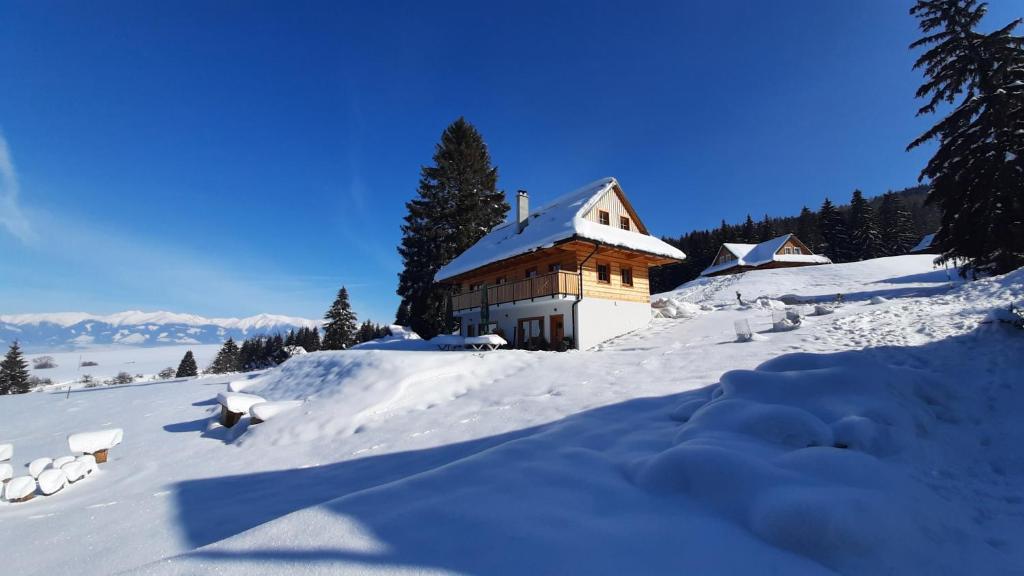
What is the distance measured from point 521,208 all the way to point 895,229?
55381 millimetres

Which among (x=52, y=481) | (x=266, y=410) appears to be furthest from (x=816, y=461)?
(x=52, y=481)

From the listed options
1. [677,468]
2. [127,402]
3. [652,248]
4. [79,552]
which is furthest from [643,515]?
[127,402]

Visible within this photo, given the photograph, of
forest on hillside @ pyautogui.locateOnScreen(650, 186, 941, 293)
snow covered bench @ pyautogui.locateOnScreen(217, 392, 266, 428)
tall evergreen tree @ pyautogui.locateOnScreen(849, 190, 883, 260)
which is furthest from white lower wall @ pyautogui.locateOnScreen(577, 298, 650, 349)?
tall evergreen tree @ pyautogui.locateOnScreen(849, 190, 883, 260)

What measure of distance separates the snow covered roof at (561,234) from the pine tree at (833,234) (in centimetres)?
4697

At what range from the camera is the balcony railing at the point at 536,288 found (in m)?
17.4

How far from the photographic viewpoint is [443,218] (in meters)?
32.4

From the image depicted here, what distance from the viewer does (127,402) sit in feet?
50.8

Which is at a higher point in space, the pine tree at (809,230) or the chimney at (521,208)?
the pine tree at (809,230)

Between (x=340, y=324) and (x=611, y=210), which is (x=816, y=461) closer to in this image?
(x=611, y=210)

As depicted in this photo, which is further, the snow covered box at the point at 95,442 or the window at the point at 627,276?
the window at the point at 627,276

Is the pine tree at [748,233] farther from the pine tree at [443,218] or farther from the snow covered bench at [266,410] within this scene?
the snow covered bench at [266,410]

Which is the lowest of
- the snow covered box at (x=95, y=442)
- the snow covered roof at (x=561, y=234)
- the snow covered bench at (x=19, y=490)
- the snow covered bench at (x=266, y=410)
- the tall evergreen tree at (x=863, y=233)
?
the snow covered bench at (x=19, y=490)

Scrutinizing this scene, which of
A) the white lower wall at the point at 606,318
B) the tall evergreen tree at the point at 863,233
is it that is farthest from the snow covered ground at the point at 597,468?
the tall evergreen tree at the point at 863,233

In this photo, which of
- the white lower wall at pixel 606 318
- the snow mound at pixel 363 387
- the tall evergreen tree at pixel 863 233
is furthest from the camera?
the tall evergreen tree at pixel 863 233
